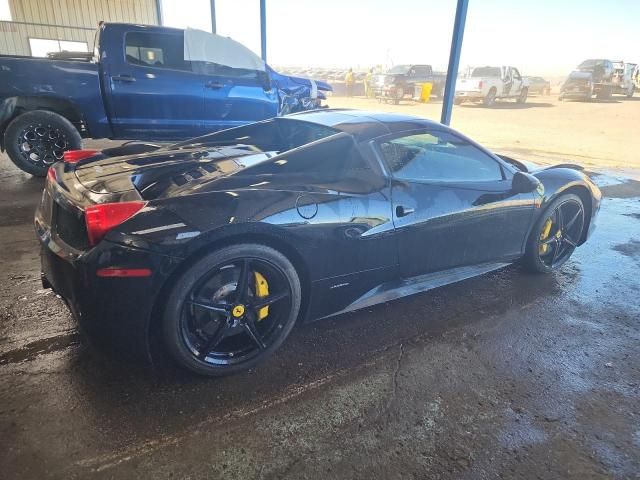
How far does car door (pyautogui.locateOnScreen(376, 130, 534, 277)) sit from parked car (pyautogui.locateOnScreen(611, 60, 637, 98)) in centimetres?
2725

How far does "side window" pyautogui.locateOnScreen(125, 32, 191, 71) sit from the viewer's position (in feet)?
20.3

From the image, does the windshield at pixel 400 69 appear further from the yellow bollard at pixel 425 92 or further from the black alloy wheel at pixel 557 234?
the black alloy wheel at pixel 557 234

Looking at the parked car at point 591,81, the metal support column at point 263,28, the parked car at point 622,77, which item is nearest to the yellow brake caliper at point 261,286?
the metal support column at point 263,28

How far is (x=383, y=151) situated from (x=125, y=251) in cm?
165

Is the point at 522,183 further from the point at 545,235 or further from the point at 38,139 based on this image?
the point at 38,139

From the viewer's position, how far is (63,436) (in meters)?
1.92

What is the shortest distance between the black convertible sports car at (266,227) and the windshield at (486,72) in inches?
839

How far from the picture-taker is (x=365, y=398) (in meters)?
2.27

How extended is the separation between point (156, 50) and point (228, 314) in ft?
17.9

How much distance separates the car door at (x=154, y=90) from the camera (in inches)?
241

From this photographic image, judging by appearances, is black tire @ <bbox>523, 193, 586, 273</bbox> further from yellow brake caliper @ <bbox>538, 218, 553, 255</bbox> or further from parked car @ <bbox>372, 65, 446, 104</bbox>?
parked car @ <bbox>372, 65, 446, 104</bbox>

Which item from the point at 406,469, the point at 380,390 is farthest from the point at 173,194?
the point at 406,469

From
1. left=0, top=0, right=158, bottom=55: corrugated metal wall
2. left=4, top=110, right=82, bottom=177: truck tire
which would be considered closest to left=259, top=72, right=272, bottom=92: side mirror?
left=4, top=110, right=82, bottom=177: truck tire

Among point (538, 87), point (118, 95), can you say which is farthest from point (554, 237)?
point (538, 87)
